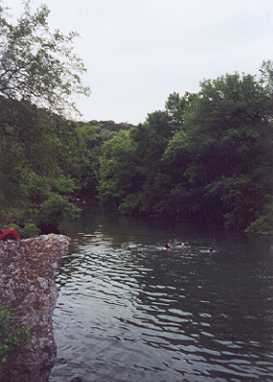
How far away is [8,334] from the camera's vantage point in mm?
11812

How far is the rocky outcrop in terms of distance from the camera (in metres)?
13.8

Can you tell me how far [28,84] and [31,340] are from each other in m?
13.1

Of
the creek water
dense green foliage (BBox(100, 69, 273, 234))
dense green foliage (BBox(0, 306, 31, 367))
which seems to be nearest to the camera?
dense green foliage (BBox(0, 306, 31, 367))

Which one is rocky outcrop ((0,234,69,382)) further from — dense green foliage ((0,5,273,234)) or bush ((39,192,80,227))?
bush ((39,192,80,227))

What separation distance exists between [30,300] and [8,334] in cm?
255

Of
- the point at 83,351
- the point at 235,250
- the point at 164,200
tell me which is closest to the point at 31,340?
the point at 83,351

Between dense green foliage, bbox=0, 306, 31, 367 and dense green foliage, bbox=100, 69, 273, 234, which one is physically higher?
dense green foliage, bbox=100, 69, 273, 234

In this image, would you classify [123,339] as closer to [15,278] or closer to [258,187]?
[15,278]

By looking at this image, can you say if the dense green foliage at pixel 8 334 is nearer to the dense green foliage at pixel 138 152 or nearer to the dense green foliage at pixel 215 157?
the dense green foliage at pixel 138 152

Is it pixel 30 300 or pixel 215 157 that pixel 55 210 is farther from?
pixel 30 300

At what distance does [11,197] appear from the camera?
24766 mm

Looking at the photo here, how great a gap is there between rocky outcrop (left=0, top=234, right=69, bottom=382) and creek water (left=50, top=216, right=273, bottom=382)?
172 cm

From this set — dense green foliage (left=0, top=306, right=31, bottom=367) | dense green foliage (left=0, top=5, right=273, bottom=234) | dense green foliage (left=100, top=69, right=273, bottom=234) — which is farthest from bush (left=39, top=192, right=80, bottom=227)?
dense green foliage (left=0, top=306, right=31, bottom=367)

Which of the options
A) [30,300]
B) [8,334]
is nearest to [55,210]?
[30,300]
